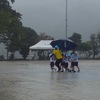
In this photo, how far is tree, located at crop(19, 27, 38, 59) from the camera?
6845 cm

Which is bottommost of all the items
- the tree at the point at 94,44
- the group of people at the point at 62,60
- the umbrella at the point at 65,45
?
the group of people at the point at 62,60

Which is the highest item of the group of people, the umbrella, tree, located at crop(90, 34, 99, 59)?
tree, located at crop(90, 34, 99, 59)

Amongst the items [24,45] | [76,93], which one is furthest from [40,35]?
[76,93]

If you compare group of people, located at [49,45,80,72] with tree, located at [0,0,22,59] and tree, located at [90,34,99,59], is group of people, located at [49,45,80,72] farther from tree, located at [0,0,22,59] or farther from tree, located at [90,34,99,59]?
tree, located at [90,34,99,59]

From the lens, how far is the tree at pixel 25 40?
6845 centimetres

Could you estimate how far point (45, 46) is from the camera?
64.0 meters

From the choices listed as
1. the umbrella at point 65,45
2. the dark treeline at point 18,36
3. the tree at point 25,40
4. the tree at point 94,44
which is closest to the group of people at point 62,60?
the umbrella at point 65,45

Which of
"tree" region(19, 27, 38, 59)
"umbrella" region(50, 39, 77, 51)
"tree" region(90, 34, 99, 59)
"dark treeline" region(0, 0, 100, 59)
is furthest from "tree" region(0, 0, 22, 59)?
"umbrella" region(50, 39, 77, 51)

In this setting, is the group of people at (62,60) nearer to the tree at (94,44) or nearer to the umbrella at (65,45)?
the umbrella at (65,45)

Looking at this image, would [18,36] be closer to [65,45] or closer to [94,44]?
[94,44]

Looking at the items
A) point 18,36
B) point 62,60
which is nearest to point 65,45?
point 62,60

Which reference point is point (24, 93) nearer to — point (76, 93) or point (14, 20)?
point (76, 93)

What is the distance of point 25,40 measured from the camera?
73.1m

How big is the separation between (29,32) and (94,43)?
43.4ft
